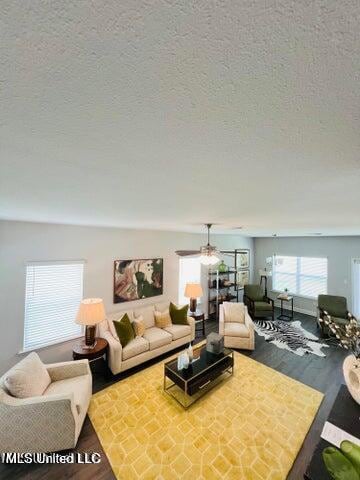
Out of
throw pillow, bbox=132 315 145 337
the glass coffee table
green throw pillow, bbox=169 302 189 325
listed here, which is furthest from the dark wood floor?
the glass coffee table

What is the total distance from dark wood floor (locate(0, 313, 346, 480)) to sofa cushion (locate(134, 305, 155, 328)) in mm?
706

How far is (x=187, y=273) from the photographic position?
5781 mm

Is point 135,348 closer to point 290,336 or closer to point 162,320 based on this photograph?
point 162,320

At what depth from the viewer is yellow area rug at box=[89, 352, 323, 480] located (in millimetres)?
2174

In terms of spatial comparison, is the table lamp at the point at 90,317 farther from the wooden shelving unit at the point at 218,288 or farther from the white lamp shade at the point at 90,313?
the wooden shelving unit at the point at 218,288

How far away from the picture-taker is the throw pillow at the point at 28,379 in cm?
235

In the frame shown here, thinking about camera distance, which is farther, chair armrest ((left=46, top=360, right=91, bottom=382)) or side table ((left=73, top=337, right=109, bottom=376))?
side table ((left=73, top=337, right=109, bottom=376))

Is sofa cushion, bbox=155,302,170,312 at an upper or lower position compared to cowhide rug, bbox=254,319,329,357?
upper

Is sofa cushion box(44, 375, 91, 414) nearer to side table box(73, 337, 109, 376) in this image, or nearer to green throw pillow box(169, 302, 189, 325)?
side table box(73, 337, 109, 376)

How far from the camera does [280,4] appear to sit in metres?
0.36

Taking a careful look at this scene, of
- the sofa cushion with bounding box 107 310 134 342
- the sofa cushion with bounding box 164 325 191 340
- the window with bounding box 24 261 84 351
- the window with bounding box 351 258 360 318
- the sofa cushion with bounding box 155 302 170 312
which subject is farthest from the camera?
the window with bounding box 351 258 360 318

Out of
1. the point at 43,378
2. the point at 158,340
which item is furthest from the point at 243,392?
the point at 43,378

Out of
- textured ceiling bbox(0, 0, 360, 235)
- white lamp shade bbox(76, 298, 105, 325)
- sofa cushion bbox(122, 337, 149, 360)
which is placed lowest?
sofa cushion bbox(122, 337, 149, 360)

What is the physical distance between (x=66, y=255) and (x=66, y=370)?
1790 millimetres
